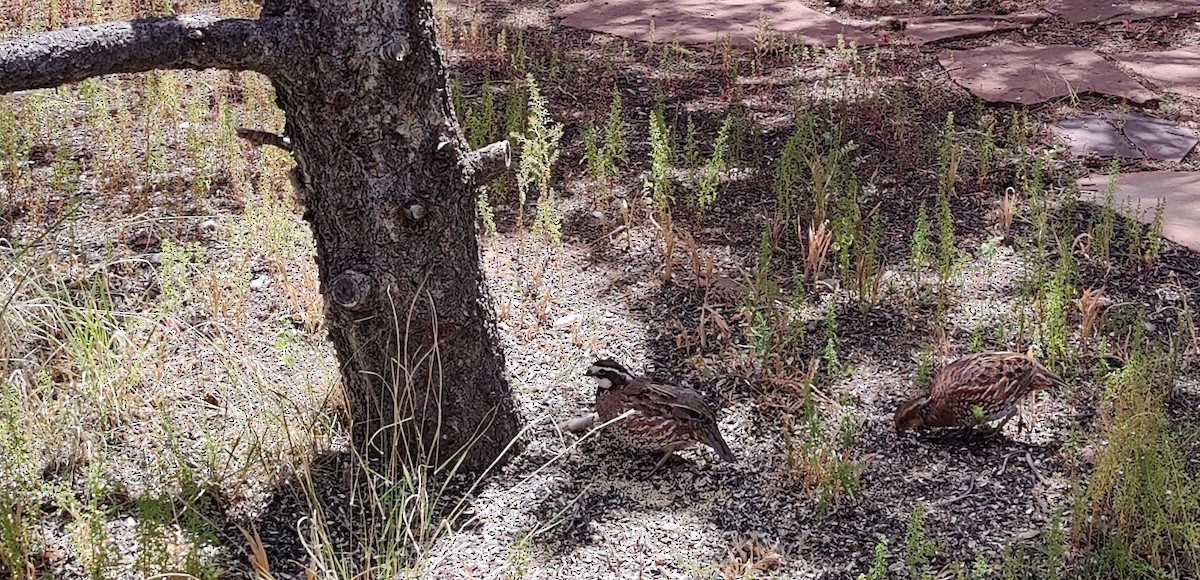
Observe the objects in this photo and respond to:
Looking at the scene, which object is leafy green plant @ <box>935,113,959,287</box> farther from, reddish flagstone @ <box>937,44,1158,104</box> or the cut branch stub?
the cut branch stub

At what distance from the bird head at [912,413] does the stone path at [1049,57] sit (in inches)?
68.4

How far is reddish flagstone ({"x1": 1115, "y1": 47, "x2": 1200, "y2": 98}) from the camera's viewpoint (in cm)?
593

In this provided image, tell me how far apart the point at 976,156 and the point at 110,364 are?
3656mm

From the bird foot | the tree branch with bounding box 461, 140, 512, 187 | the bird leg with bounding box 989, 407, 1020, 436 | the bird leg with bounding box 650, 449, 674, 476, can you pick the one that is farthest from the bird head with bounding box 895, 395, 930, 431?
the tree branch with bounding box 461, 140, 512, 187

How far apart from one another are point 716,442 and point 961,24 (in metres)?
4.39

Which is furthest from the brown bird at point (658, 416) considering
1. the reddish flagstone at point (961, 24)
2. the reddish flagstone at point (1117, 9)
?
the reddish flagstone at point (1117, 9)

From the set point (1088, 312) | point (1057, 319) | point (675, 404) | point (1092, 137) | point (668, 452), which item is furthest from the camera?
point (1092, 137)

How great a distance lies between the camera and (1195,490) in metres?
3.13

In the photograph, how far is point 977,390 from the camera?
3455 mm

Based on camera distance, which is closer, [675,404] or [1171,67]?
[675,404]

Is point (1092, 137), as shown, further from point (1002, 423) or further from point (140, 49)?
point (140, 49)

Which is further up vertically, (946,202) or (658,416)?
(946,202)

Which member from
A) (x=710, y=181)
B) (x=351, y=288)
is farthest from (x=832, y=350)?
(x=351, y=288)

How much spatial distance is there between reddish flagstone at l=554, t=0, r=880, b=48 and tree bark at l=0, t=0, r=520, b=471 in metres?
3.81
